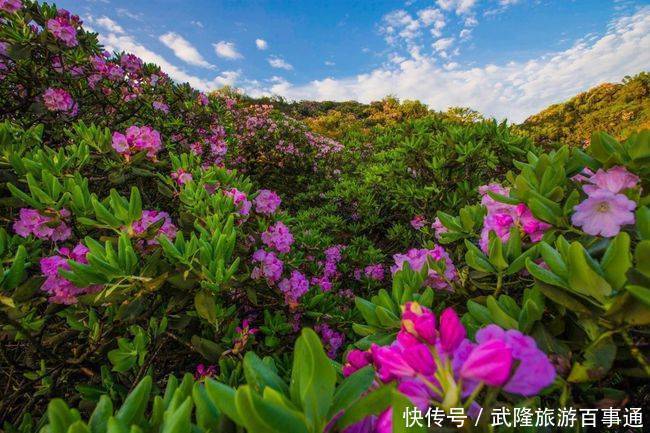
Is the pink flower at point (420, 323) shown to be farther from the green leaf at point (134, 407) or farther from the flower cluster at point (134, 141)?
the flower cluster at point (134, 141)

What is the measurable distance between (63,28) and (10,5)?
30 centimetres

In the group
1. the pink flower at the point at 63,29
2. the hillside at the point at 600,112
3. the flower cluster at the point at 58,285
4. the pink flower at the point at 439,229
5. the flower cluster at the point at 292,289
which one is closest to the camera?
the flower cluster at the point at 58,285

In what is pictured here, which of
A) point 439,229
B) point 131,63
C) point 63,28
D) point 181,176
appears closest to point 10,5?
point 63,28

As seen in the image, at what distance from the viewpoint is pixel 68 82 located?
284 cm

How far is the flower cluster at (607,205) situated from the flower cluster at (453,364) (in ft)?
1.90

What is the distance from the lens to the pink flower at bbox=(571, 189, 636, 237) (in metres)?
0.91

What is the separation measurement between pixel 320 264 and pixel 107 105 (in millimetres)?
2643

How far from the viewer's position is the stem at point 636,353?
0.71 m

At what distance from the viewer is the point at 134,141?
80.8 inches

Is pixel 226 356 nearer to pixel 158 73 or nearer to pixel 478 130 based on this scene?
pixel 478 130

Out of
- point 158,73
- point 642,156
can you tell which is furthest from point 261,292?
point 158,73

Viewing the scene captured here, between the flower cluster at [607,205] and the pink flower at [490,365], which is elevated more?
the flower cluster at [607,205]

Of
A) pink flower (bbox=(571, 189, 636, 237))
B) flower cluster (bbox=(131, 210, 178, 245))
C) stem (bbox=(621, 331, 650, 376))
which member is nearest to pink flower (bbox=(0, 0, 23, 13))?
flower cluster (bbox=(131, 210, 178, 245))

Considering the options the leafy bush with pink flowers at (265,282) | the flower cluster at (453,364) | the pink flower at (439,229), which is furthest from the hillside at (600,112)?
the flower cluster at (453,364)
